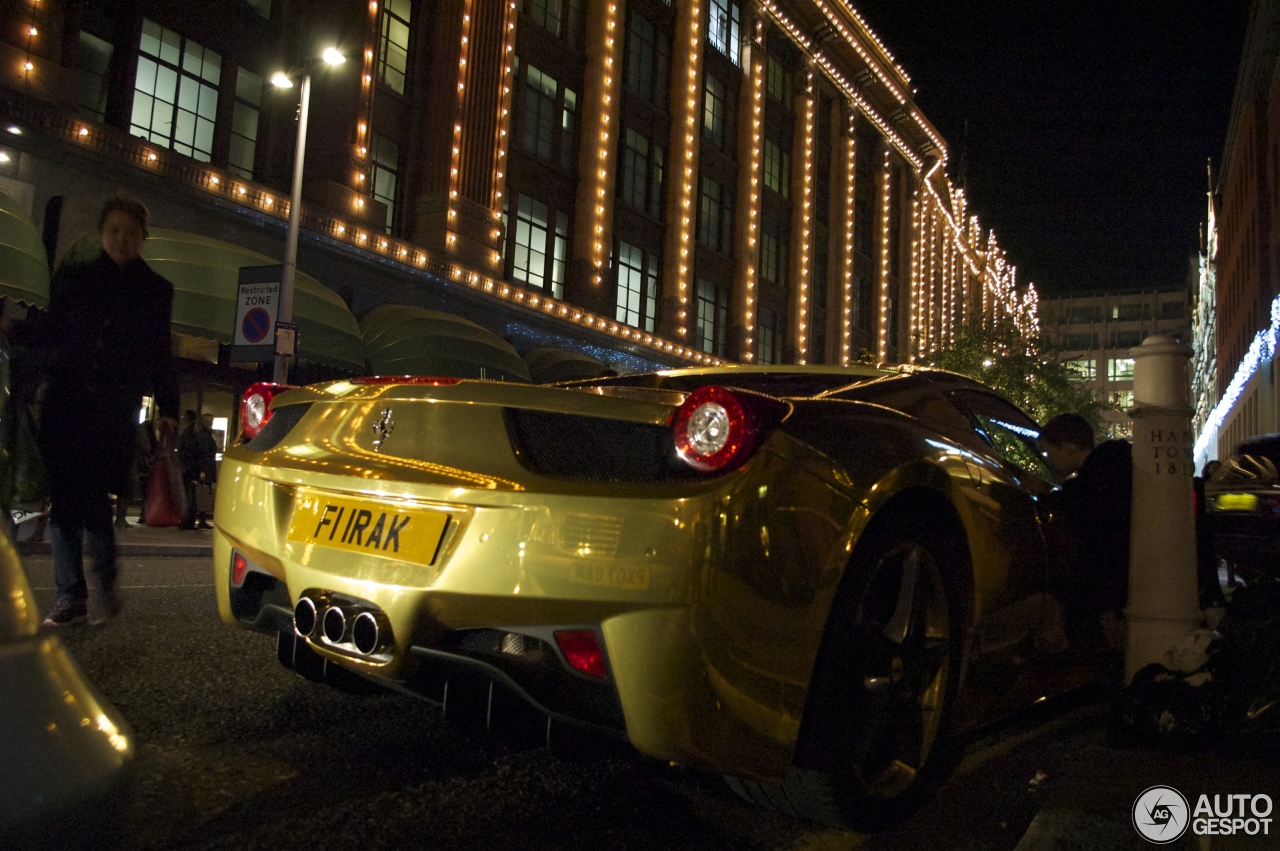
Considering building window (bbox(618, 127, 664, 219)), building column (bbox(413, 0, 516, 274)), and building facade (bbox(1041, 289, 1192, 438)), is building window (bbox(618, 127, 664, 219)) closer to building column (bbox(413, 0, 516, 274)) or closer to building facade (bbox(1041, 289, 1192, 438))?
building column (bbox(413, 0, 516, 274))

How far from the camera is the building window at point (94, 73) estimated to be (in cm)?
1366

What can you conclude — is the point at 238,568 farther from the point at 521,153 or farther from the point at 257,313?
the point at 521,153

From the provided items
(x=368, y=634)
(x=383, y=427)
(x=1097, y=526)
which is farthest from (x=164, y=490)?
(x=1097, y=526)

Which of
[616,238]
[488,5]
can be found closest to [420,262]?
[488,5]

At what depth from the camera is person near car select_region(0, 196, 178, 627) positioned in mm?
3516

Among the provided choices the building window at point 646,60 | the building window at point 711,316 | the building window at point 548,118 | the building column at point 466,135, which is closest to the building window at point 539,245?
the building window at point 548,118

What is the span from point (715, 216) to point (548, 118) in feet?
27.4

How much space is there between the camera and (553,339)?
22.0 meters

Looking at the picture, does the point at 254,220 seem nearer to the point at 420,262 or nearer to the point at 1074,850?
the point at 420,262

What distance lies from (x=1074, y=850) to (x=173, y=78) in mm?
16432

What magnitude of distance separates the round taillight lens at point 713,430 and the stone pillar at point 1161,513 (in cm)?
233

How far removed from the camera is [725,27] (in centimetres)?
3067

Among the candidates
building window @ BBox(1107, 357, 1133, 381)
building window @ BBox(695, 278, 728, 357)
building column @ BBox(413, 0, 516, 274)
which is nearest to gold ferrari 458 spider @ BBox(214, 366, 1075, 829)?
building column @ BBox(413, 0, 516, 274)

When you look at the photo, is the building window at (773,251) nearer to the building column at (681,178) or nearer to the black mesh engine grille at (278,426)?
the building column at (681,178)
